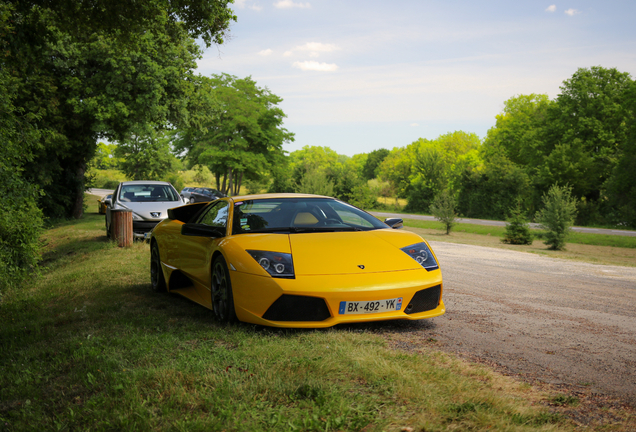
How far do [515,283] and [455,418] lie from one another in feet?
20.8

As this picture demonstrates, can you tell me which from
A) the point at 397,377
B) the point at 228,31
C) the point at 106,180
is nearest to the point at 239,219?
the point at 397,377

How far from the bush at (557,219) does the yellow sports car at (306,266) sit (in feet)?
71.1

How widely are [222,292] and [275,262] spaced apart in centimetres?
79

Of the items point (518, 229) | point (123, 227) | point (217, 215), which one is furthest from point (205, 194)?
point (217, 215)

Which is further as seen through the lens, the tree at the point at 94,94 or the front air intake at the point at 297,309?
the tree at the point at 94,94

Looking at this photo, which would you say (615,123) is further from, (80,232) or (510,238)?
(80,232)

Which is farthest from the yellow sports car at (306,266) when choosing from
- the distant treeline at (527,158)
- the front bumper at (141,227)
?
the distant treeline at (527,158)

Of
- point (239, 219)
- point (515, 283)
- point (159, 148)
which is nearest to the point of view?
point (239, 219)

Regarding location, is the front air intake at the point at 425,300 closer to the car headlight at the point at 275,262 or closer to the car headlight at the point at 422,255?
the car headlight at the point at 422,255

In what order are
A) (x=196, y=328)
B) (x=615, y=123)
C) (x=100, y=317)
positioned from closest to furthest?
(x=196, y=328) < (x=100, y=317) < (x=615, y=123)

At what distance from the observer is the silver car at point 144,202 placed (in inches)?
573

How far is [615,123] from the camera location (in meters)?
48.7

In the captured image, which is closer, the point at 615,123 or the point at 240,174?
the point at 615,123

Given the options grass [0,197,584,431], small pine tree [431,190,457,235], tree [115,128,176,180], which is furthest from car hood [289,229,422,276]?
tree [115,128,176,180]
